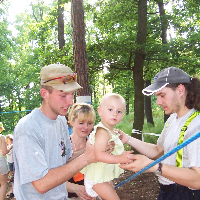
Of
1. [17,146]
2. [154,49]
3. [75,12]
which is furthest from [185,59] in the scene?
[17,146]

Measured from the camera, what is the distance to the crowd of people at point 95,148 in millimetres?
1764

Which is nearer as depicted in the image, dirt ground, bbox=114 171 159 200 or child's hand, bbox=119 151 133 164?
child's hand, bbox=119 151 133 164

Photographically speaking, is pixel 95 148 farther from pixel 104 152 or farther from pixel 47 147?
pixel 47 147

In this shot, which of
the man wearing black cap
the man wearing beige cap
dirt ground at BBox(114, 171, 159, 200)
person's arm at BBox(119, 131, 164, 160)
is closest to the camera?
the man wearing beige cap

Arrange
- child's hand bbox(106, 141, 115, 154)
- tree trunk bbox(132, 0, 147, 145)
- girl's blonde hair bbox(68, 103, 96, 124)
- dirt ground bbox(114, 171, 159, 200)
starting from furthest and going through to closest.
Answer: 1. tree trunk bbox(132, 0, 147, 145)
2. dirt ground bbox(114, 171, 159, 200)
3. girl's blonde hair bbox(68, 103, 96, 124)
4. child's hand bbox(106, 141, 115, 154)

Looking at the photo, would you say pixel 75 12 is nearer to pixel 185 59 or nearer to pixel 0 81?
pixel 185 59

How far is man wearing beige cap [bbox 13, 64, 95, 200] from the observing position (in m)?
1.74

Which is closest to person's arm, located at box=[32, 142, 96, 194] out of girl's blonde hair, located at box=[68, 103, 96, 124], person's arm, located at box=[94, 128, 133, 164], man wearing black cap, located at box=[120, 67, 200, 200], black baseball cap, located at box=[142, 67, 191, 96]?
person's arm, located at box=[94, 128, 133, 164]

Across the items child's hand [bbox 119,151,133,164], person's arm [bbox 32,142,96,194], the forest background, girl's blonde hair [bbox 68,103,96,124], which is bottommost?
person's arm [bbox 32,142,96,194]

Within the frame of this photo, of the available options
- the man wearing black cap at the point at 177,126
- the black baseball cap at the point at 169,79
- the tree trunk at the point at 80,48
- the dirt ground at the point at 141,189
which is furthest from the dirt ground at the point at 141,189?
the black baseball cap at the point at 169,79

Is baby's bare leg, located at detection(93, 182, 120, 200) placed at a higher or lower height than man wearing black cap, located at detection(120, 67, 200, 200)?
lower

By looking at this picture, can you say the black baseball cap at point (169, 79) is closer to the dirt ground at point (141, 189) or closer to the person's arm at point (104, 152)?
the person's arm at point (104, 152)

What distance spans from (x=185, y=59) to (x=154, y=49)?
3.22 ft

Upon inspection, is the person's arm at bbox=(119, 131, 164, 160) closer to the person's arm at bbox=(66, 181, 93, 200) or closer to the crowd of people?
the crowd of people
